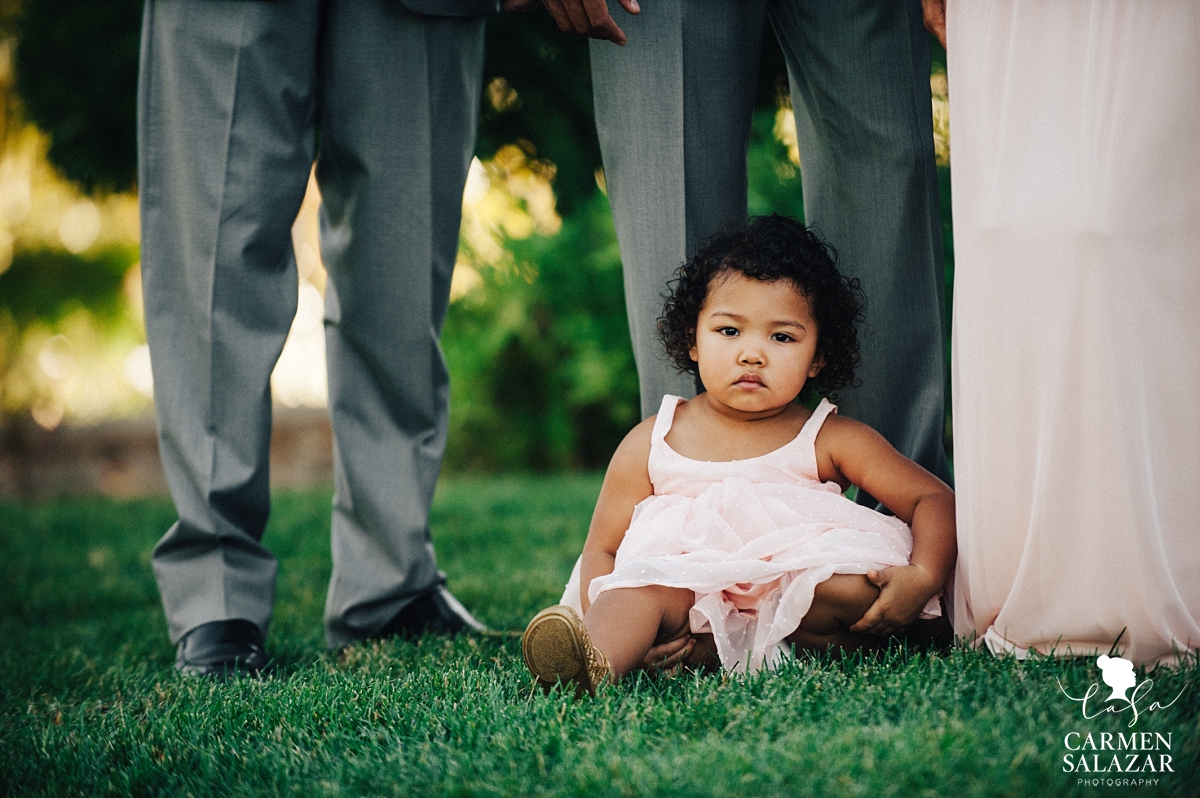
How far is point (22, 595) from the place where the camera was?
314 cm


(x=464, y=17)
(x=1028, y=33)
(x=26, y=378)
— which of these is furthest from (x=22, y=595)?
(x=26, y=378)

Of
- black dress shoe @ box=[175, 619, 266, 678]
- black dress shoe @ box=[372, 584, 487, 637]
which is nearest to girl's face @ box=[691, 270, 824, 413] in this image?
black dress shoe @ box=[372, 584, 487, 637]

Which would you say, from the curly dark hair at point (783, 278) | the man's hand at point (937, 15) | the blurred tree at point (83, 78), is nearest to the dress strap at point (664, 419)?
the curly dark hair at point (783, 278)

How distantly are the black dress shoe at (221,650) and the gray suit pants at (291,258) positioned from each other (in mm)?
23

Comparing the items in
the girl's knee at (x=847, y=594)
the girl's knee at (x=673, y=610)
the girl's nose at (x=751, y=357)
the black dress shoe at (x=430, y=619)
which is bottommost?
the black dress shoe at (x=430, y=619)

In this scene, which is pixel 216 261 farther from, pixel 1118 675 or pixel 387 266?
pixel 1118 675

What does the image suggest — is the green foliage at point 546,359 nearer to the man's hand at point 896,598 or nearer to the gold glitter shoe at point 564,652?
the man's hand at point 896,598

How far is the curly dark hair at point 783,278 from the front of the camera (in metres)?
1.74

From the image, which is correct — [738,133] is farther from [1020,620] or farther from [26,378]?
[26,378]

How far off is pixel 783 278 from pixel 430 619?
3.68ft

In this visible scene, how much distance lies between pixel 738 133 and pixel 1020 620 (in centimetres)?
101

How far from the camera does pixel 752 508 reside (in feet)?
5.40

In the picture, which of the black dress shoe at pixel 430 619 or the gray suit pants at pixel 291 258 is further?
Result: the black dress shoe at pixel 430 619

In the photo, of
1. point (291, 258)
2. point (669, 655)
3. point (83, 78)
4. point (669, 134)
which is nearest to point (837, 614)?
point (669, 655)
